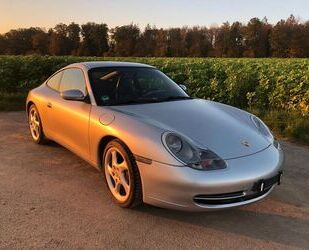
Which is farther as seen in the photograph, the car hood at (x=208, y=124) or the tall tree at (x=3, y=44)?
the tall tree at (x=3, y=44)

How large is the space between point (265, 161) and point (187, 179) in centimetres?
85

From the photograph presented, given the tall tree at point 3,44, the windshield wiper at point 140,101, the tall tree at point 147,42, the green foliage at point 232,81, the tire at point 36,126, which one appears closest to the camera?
the windshield wiper at point 140,101

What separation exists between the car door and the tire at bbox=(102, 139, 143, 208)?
0.51 m

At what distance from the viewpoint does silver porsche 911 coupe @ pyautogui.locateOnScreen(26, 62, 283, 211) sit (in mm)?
3709

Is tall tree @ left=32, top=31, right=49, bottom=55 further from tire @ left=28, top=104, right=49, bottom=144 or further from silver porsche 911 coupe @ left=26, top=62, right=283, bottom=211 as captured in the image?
silver porsche 911 coupe @ left=26, top=62, right=283, bottom=211

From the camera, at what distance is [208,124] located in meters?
4.38

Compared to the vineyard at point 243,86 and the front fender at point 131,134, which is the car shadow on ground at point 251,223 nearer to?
the front fender at point 131,134

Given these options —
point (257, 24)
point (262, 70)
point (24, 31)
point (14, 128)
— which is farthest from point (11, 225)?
point (257, 24)

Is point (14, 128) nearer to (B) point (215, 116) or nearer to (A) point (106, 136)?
(A) point (106, 136)

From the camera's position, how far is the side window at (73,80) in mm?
5280

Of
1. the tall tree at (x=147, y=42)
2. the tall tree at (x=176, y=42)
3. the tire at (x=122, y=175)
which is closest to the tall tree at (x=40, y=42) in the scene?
the tall tree at (x=147, y=42)

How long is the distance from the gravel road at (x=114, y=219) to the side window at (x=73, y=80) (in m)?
1.04

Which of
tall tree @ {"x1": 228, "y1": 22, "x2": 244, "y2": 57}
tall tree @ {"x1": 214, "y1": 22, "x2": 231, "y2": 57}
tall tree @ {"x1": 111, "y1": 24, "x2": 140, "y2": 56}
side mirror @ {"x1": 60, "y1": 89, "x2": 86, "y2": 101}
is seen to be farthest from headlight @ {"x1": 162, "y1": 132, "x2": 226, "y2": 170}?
tall tree @ {"x1": 228, "y1": 22, "x2": 244, "y2": 57}

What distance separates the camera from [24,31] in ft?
194
